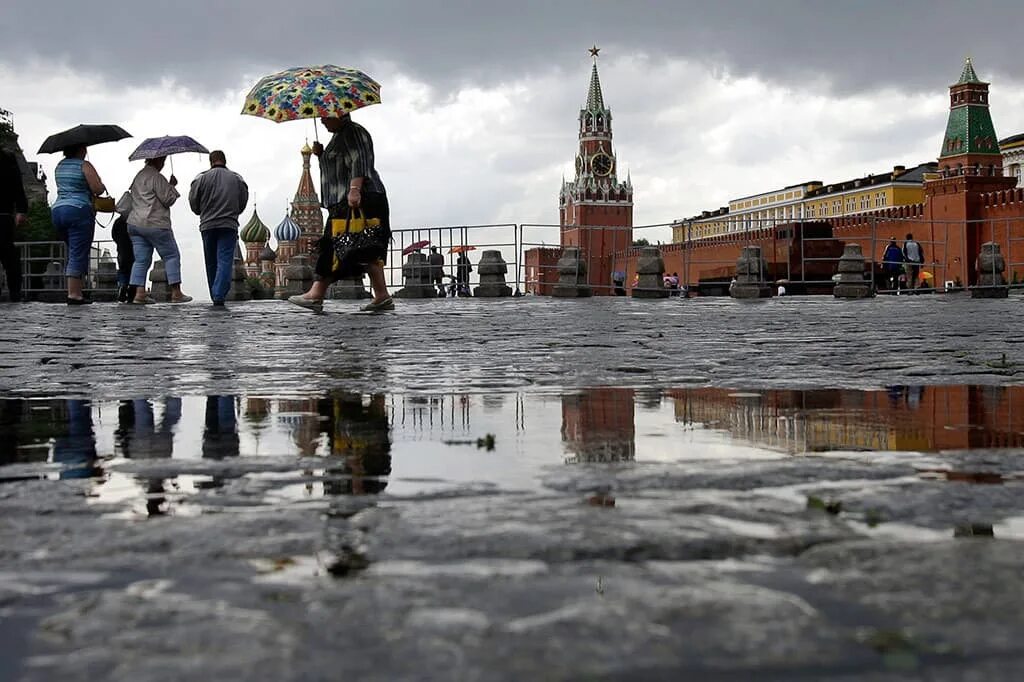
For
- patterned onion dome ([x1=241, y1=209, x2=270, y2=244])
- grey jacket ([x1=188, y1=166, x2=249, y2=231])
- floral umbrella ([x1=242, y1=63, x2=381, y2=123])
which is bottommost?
grey jacket ([x1=188, y1=166, x2=249, y2=231])

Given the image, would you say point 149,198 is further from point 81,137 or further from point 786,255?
point 786,255

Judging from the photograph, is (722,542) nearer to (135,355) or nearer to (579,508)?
(579,508)

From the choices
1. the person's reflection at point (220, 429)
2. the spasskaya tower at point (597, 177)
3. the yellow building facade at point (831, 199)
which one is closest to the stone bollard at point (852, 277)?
the person's reflection at point (220, 429)

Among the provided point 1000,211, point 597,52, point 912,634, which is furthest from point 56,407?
point 597,52

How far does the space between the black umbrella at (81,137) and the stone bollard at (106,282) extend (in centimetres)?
1110

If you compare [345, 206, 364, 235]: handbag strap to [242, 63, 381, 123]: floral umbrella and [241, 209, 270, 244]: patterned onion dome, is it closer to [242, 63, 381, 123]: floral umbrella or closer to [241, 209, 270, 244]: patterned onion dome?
[242, 63, 381, 123]: floral umbrella

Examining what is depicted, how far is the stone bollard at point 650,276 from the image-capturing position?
72.8 feet

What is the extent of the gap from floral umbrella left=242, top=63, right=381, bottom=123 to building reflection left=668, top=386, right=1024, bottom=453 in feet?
25.0

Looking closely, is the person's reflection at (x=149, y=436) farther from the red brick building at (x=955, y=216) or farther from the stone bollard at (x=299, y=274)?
the red brick building at (x=955, y=216)

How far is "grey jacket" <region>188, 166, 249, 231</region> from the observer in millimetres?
13258

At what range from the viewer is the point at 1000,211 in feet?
185

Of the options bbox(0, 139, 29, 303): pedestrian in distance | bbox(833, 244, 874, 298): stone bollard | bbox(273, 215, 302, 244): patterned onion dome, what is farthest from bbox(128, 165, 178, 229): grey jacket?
bbox(273, 215, 302, 244): patterned onion dome

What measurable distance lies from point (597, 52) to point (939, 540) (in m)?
120

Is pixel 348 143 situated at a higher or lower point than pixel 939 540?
higher
